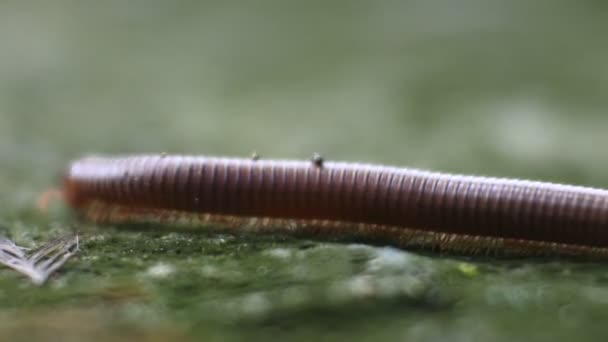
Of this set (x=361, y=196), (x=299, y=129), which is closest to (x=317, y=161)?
(x=361, y=196)

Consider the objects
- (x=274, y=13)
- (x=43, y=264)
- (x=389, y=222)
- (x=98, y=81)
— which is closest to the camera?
(x=43, y=264)

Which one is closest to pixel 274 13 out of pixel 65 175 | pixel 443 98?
pixel 443 98

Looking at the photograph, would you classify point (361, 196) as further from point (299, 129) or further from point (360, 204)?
point (299, 129)

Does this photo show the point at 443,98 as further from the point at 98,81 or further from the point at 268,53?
the point at 98,81

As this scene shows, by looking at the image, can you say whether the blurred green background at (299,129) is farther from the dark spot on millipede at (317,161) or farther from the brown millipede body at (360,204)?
the dark spot on millipede at (317,161)

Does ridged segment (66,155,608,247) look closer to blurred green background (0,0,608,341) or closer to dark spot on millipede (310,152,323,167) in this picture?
dark spot on millipede (310,152,323,167)

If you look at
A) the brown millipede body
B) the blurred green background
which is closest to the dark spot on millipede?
the brown millipede body

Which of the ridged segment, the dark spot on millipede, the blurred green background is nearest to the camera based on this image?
the blurred green background
